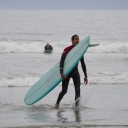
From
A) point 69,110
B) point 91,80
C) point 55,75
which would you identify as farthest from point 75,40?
point 91,80

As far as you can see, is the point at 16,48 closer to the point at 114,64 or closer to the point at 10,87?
the point at 114,64

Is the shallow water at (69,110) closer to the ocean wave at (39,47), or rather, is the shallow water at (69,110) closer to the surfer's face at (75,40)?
the surfer's face at (75,40)

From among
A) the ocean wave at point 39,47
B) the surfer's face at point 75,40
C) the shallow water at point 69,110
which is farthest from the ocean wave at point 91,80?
the ocean wave at point 39,47

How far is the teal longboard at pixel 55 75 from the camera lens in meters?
9.33

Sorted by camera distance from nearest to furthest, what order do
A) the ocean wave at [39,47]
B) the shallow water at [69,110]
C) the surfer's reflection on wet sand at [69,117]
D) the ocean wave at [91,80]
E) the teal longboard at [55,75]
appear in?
1. the shallow water at [69,110]
2. the surfer's reflection on wet sand at [69,117]
3. the teal longboard at [55,75]
4. the ocean wave at [91,80]
5. the ocean wave at [39,47]

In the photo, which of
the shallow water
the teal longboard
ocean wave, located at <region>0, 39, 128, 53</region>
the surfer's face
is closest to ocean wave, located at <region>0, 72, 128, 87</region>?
the shallow water

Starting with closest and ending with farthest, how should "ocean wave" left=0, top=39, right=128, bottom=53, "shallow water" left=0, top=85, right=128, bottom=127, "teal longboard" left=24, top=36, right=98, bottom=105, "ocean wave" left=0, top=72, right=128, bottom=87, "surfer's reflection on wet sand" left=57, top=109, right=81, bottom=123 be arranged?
"shallow water" left=0, top=85, right=128, bottom=127
"surfer's reflection on wet sand" left=57, top=109, right=81, bottom=123
"teal longboard" left=24, top=36, right=98, bottom=105
"ocean wave" left=0, top=72, right=128, bottom=87
"ocean wave" left=0, top=39, right=128, bottom=53

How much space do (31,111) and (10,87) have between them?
3.97 m

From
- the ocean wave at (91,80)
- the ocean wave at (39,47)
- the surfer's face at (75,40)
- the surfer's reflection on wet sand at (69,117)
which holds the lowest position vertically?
the surfer's reflection on wet sand at (69,117)

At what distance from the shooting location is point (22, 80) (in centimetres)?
1439

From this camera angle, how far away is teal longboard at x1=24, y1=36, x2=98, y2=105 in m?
9.33

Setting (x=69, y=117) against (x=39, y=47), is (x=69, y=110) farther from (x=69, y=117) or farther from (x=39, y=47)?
(x=39, y=47)

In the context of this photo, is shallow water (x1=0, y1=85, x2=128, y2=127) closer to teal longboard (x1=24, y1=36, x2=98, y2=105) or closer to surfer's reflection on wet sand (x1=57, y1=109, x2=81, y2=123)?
surfer's reflection on wet sand (x1=57, y1=109, x2=81, y2=123)

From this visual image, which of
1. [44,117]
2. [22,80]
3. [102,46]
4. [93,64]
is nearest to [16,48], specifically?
[102,46]
